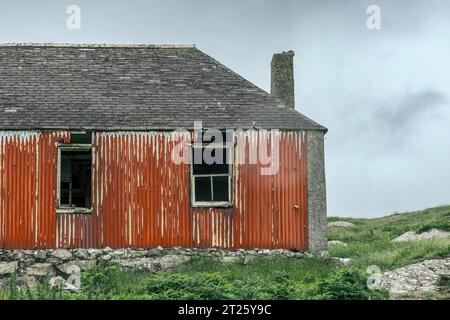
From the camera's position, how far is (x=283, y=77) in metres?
24.6

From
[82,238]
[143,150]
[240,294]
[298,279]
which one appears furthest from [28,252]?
[240,294]

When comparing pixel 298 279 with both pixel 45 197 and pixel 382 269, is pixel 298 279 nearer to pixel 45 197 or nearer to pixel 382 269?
pixel 382 269

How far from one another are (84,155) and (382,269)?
1009cm

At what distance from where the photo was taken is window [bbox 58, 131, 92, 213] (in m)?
22.1

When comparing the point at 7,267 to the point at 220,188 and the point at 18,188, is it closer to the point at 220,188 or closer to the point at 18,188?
the point at 18,188

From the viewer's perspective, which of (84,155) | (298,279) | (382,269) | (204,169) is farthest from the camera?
(84,155)

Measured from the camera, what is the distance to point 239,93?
77.9ft

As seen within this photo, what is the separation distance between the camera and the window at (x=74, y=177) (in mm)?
22078

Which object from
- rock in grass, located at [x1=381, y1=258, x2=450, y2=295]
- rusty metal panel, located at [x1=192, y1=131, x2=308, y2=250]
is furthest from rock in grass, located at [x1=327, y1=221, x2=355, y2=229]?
rock in grass, located at [x1=381, y1=258, x2=450, y2=295]

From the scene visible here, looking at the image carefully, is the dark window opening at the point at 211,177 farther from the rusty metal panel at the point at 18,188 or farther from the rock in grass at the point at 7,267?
the rock in grass at the point at 7,267

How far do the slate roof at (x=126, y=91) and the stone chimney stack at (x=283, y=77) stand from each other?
836mm

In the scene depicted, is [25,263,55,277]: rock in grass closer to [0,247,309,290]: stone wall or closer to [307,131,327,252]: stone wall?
[0,247,309,290]: stone wall

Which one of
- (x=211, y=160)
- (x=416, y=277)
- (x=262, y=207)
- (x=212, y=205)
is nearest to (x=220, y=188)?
(x=212, y=205)

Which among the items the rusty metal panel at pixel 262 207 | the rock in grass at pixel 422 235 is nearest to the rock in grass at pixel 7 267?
the rusty metal panel at pixel 262 207
